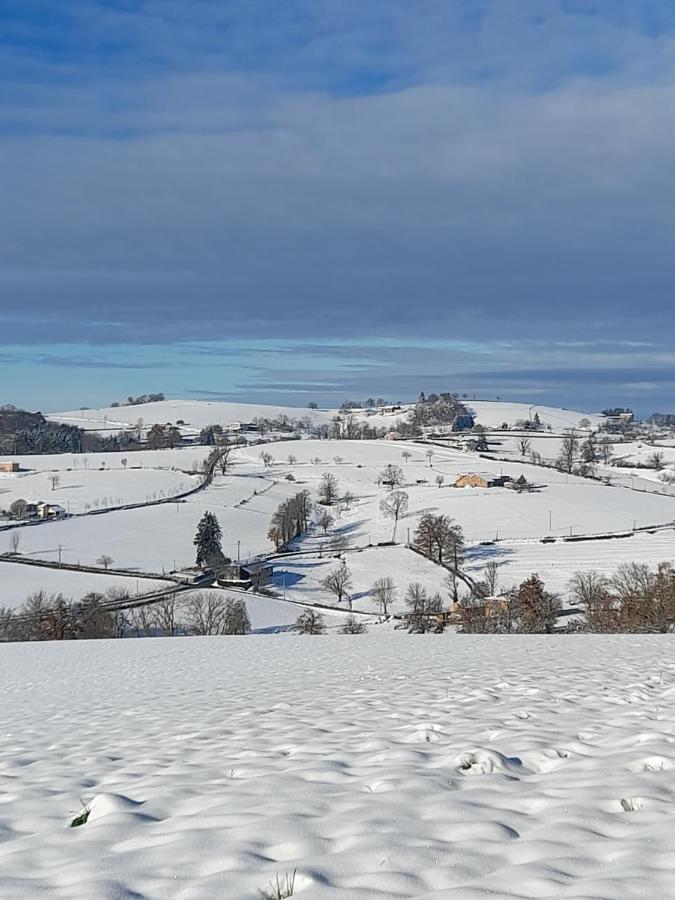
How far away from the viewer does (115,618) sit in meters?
42.6

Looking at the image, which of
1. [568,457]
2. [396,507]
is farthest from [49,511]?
[568,457]

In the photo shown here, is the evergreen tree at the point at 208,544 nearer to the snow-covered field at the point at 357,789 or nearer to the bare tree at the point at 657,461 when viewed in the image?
the snow-covered field at the point at 357,789

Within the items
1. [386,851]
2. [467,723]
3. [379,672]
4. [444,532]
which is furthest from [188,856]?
[444,532]

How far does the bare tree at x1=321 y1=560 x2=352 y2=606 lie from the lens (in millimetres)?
58659

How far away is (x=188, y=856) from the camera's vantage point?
443cm

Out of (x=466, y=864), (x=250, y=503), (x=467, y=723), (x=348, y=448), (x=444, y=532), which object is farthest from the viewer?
(x=348, y=448)

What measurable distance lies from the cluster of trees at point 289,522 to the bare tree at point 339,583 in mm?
18120

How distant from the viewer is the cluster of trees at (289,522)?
3231 inches

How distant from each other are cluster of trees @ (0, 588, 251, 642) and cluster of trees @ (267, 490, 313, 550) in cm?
2680

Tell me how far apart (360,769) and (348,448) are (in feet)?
530

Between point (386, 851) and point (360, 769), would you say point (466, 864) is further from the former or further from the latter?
point (360, 769)

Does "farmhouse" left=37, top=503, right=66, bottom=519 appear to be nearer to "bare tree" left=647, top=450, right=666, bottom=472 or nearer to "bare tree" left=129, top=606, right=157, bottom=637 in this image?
"bare tree" left=129, top=606, right=157, bottom=637

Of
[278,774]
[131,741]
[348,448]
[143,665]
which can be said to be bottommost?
[143,665]

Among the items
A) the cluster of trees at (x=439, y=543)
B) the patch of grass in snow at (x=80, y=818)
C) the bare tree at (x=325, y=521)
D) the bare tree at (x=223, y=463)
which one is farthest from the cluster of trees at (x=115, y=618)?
the bare tree at (x=223, y=463)
